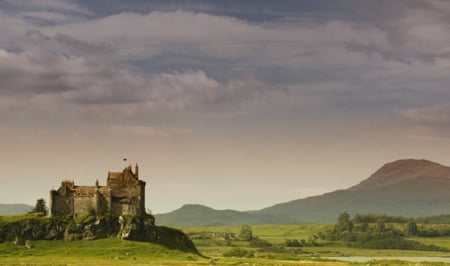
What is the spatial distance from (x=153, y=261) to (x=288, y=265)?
28.7 metres

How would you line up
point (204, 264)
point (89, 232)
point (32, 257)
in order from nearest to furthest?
1. point (204, 264)
2. point (32, 257)
3. point (89, 232)

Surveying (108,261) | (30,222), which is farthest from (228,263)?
(30,222)

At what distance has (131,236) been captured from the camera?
197750 mm

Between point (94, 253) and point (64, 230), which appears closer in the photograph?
point (94, 253)

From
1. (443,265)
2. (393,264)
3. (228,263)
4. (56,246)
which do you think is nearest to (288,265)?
(228,263)

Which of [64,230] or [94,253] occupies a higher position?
[64,230]

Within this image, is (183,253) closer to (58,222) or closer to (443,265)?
(58,222)

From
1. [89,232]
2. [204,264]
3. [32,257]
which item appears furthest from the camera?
[89,232]

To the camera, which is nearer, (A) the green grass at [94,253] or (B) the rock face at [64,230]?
(A) the green grass at [94,253]

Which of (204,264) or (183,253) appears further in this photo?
(183,253)

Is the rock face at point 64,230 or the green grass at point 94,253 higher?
the rock face at point 64,230

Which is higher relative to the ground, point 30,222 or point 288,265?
point 30,222

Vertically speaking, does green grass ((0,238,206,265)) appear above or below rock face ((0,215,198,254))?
below

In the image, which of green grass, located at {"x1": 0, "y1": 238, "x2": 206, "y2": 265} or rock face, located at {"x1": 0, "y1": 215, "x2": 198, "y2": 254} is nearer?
green grass, located at {"x1": 0, "y1": 238, "x2": 206, "y2": 265}
